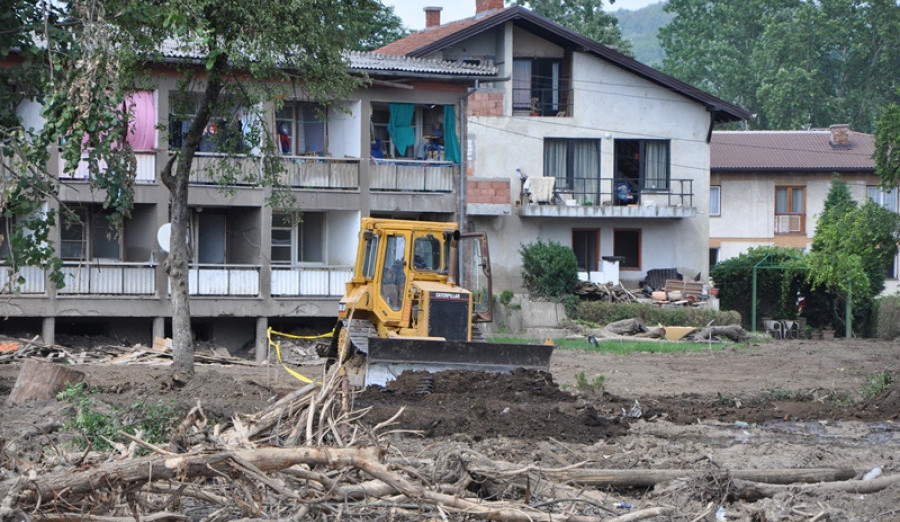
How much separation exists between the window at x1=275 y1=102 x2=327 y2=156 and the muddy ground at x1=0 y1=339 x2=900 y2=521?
9979mm

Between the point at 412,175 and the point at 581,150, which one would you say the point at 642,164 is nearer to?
the point at 581,150

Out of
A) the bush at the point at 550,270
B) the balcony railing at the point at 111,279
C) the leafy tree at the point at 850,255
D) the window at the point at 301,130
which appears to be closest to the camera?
the leafy tree at the point at 850,255

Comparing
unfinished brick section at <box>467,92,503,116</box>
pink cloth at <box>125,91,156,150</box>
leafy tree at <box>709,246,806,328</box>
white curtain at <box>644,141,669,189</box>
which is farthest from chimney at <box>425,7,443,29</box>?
pink cloth at <box>125,91,156,150</box>

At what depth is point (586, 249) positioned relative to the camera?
38719mm

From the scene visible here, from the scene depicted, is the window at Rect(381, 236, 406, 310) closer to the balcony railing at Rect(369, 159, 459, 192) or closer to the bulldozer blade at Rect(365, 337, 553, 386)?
the bulldozer blade at Rect(365, 337, 553, 386)

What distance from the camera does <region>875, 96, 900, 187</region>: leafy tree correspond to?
27.0 metres

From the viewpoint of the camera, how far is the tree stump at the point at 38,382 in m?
16.4

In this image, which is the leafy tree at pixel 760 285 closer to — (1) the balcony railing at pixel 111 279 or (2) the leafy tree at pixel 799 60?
(1) the balcony railing at pixel 111 279

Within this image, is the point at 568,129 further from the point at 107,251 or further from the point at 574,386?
the point at 574,386

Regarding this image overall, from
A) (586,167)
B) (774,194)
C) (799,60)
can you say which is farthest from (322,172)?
(799,60)

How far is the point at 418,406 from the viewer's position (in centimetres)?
1673

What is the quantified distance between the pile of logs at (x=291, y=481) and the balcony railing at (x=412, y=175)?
71.4ft

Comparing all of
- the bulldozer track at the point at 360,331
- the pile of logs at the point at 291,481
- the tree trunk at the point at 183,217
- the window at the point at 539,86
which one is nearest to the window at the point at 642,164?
the window at the point at 539,86

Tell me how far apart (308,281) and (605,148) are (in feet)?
37.4
